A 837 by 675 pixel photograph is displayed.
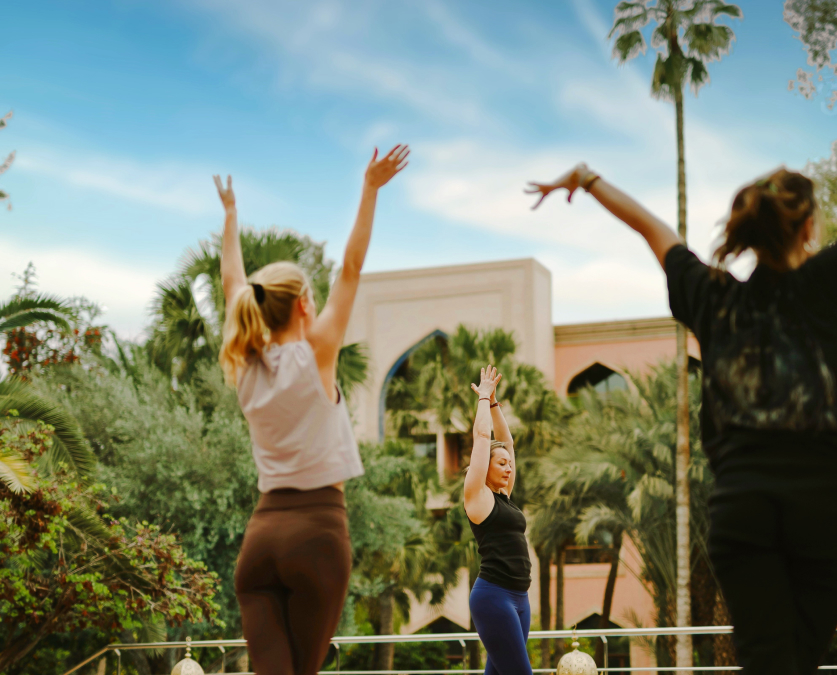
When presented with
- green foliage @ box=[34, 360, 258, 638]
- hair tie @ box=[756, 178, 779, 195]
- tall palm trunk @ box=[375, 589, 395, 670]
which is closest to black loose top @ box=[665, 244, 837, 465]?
hair tie @ box=[756, 178, 779, 195]

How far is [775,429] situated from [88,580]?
35.2ft

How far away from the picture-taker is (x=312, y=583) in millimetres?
2240

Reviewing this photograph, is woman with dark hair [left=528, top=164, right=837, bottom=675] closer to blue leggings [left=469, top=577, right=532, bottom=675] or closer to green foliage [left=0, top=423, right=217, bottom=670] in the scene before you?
blue leggings [left=469, top=577, right=532, bottom=675]

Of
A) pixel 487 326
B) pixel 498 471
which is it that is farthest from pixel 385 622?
pixel 498 471

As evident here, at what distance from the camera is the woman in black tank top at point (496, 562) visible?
396cm

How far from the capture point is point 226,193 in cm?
304

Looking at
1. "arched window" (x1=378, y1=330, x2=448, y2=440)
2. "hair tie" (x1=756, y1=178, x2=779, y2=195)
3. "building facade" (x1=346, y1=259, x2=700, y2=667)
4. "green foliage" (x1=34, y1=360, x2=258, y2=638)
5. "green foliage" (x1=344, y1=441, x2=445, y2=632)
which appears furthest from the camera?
"arched window" (x1=378, y1=330, x2=448, y2=440)

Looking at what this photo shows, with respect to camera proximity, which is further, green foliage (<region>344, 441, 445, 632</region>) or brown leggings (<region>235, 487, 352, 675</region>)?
green foliage (<region>344, 441, 445, 632</region>)

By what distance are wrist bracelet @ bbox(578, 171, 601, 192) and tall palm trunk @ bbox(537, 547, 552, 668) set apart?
17.3 m

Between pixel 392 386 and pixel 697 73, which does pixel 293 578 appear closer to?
pixel 697 73

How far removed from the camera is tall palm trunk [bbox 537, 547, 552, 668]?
1909 centimetres

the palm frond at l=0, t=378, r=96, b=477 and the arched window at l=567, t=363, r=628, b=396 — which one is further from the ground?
the arched window at l=567, t=363, r=628, b=396

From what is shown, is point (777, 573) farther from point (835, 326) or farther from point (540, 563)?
point (540, 563)

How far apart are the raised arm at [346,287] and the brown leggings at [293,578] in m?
0.35
